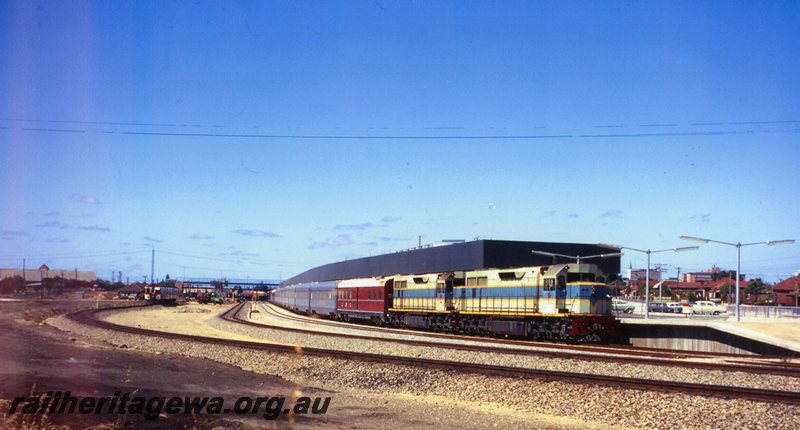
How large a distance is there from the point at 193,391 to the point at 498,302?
71.2 ft

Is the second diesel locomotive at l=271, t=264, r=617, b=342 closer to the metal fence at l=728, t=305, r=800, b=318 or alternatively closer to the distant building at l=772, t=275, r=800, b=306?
the metal fence at l=728, t=305, r=800, b=318

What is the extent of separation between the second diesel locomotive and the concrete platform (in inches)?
281

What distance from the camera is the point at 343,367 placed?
20188 mm

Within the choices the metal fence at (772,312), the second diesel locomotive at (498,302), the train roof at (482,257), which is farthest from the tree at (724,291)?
the second diesel locomotive at (498,302)

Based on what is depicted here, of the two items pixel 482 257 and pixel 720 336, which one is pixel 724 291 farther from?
pixel 720 336

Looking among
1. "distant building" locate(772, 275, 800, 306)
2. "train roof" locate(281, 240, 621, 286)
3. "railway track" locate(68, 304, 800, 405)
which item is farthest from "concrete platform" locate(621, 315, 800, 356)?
"distant building" locate(772, 275, 800, 306)

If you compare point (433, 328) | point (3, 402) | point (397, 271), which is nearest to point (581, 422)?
point (3, 402)

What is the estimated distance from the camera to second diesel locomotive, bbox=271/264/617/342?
31109 millimetres

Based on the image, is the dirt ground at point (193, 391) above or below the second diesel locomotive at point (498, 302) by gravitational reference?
below

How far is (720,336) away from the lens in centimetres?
3559

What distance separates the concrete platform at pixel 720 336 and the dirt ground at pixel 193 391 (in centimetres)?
1936

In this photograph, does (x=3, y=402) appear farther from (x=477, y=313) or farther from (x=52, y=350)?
(x=477, y=313)

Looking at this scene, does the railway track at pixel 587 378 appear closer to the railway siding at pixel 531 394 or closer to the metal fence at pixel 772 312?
the railway siding at pixel 531 394

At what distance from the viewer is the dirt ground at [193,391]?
1323 cm
